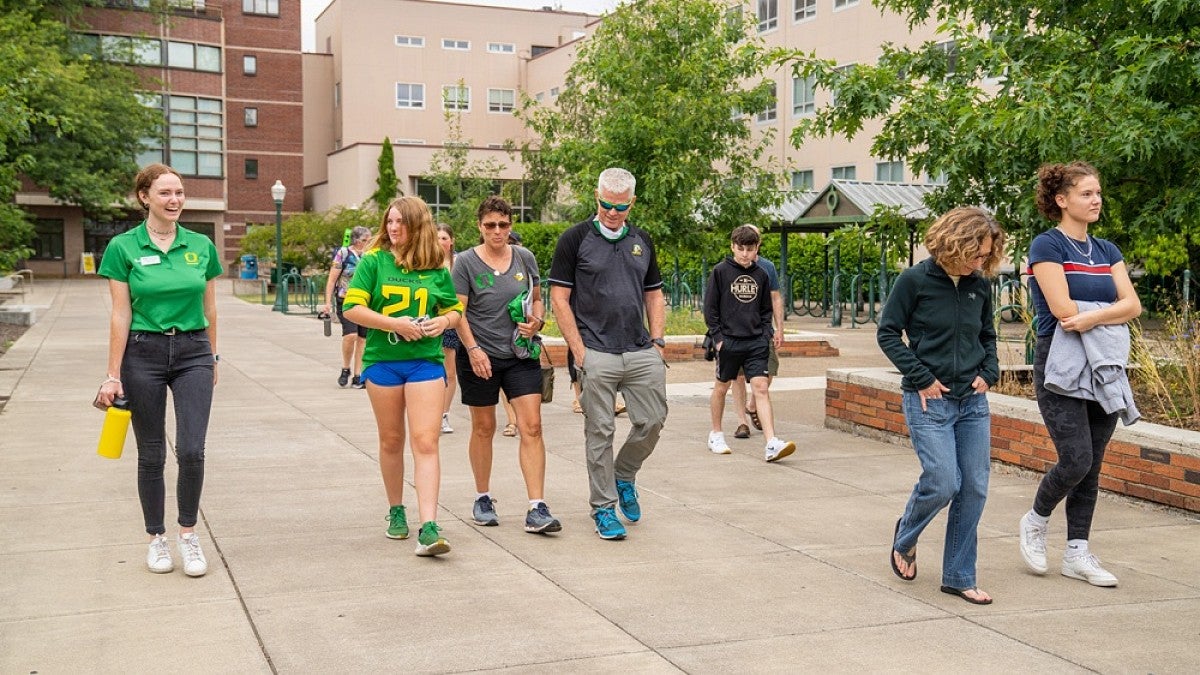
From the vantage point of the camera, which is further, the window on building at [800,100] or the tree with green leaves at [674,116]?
the window on building at [800,100]

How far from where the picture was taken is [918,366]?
539 cm

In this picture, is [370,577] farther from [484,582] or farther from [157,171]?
[157,171]

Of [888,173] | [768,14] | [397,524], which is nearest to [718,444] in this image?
[397,524]

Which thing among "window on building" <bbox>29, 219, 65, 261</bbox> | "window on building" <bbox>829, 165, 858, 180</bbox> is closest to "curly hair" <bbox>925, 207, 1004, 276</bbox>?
"window on building" <bbox>829, 165, 858, 180</bbox>

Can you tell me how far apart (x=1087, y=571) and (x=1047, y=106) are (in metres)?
3.66

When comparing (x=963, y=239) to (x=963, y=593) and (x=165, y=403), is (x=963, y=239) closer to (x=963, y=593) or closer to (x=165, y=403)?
(x=963, y=593)

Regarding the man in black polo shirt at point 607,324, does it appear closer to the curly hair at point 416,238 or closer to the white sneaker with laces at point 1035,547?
the curly hair at point 416,238

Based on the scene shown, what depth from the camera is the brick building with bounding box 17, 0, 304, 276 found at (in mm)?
58656

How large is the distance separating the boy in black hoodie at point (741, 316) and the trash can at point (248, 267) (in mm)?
38896

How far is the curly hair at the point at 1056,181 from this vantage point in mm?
5664

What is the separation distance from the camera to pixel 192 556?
18.9ft

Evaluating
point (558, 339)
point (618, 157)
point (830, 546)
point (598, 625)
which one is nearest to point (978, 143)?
point (830, 546)

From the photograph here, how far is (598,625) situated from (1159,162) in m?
5.92

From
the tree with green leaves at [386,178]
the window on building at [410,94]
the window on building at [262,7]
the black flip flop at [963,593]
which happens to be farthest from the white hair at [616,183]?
the window on building at [262,7]
